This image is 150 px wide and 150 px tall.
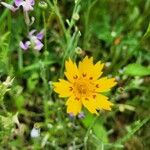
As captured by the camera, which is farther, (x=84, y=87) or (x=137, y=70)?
(x=137, y=70)

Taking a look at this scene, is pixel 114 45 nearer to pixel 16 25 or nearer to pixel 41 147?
pixel 16 25

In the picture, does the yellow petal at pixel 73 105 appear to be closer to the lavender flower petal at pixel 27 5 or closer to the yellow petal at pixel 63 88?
the yellow petal at pixel 63 88

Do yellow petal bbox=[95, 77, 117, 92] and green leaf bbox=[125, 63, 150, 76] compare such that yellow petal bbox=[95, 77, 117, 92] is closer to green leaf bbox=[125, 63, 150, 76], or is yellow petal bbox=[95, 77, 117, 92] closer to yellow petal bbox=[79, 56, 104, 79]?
yellow petal bbox=[79, 56, 104, 79]

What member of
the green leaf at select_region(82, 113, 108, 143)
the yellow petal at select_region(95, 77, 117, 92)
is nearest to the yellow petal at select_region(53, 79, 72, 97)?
the yellow petal at select_region(95, 77, 117, 92)

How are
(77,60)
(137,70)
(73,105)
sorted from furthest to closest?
(77,60) → (137,70) → (73,105)

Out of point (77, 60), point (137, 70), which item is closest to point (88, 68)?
point (137, 70)

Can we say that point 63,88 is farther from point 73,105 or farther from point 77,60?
point 77,60
